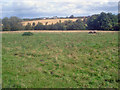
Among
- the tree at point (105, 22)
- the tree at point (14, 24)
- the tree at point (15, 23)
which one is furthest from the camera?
the tree at point (15, 23)

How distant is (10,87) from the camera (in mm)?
5051

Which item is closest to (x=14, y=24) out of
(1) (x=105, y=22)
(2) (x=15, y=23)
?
(2) (x=15, y=23)

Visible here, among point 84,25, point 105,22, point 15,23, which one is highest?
point 15,23

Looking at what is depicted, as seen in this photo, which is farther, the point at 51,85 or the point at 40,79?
the point at 40,79

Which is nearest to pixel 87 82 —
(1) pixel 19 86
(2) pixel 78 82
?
(2) pixel 78 82

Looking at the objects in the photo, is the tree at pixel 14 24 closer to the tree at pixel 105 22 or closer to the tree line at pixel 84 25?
the tree line at pixel 84 25

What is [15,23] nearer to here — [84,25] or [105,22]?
[84,25]

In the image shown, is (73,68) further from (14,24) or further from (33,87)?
(14,24)

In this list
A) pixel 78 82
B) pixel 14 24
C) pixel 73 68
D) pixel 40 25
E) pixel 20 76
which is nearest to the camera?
pixel 78 82

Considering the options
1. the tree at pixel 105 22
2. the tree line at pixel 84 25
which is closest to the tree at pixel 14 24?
the tree line at pixel 84 25

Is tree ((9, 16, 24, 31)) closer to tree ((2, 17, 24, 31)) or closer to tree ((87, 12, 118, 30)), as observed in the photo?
tree ((2, 17, 24, 31))

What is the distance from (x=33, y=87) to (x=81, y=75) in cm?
227

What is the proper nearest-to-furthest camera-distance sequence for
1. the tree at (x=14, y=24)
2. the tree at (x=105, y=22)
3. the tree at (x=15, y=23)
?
the tree at (x=105, y=22) < the tree at (x=14, y=24) < the tree at (x=15, y=23)

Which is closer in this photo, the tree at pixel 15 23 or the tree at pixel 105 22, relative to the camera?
the tree at pixel 105 22
